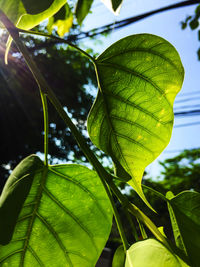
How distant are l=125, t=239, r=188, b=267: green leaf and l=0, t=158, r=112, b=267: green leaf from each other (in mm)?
125

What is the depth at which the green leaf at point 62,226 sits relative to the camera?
0.38m

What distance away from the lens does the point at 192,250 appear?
288 mm

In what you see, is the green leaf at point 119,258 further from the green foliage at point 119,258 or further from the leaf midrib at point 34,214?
the leaf midrib at point 34,214

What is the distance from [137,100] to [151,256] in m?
0.24

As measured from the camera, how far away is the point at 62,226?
15.7 inches

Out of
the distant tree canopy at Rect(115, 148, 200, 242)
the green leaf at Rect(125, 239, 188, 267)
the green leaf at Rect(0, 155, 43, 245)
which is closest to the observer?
the green leaf at Rect(125, 239, 188, 267)

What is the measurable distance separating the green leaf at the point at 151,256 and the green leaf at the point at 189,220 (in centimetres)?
3

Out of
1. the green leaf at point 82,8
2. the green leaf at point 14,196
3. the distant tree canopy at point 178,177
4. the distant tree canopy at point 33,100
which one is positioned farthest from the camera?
the distant tree canopy at point 33,100

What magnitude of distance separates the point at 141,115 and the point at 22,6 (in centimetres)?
23

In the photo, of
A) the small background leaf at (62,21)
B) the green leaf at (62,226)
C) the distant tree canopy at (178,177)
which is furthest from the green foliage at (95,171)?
the distant tree canopy at (178,177)

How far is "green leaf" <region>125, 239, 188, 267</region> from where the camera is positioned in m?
0.24

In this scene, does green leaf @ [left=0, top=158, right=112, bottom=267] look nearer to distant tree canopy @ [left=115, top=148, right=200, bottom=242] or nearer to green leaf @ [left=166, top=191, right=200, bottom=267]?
green leaf @ [left=166, top=191, right=200, bottom=267]

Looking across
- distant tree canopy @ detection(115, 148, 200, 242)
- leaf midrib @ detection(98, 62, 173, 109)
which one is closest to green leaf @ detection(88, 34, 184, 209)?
leaf midrib @ detection(98, 62, 173, 109)

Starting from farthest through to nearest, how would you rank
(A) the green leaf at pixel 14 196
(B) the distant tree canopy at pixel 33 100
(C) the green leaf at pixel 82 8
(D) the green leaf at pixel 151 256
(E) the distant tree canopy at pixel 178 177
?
(B) the distant tree canopy at pixel 33 100 → (E) the distant tree canopy at pixel 178 177 → (C) the green leaf at pixel 82 8 → (A) the green leaf at pixel 14 196 → (D) the green leaf at pixel 151 256
